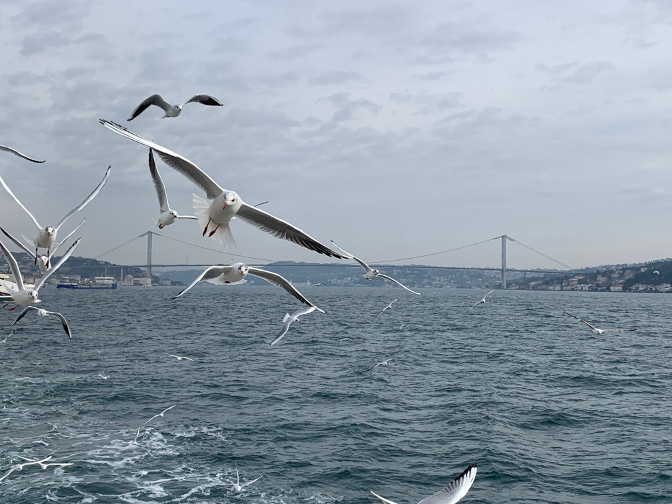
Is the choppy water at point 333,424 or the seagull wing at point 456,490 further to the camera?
the choppy water at point 333,424

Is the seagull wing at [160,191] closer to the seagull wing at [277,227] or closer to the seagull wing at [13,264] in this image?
the seagull wing at [277,227]

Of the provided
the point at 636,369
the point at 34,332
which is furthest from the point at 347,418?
the point at 34,332

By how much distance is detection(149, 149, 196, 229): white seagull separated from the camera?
7.58 meters

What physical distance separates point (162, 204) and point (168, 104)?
4.58 feet

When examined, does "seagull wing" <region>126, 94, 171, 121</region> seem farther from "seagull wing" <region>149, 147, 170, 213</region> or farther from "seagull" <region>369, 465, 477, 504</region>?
"seagull" <region>369, 465, 477, 504</region>

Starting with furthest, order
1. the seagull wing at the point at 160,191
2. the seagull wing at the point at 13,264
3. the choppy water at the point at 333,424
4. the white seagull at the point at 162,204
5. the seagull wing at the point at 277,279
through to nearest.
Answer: the choppy water at the point at 333,424 → the seagull wing at the point at 277,279 → the seagull wing at the point at 13,264 → the seagull wing at the point at 160,191 → the white seagull at the point at 162,204

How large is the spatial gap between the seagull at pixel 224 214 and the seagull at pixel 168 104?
1451 mm

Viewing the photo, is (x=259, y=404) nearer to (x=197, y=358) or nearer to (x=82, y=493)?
(x=82, y=493)

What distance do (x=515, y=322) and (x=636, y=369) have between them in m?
26.8

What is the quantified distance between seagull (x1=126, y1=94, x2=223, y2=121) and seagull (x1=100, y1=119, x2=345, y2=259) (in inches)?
57.1

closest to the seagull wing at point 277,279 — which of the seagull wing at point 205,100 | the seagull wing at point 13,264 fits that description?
the seagull wing at point 205,100

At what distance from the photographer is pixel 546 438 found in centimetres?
1461

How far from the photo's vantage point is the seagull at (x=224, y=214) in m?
6.61

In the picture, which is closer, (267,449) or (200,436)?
(267,449)
